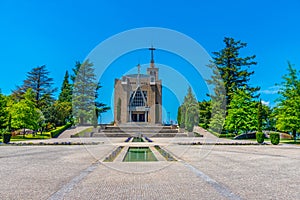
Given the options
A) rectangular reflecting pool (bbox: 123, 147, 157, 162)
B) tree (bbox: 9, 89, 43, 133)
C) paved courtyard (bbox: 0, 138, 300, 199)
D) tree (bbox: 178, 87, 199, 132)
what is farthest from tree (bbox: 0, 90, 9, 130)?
tree (bbox: 178, 87, 199, 132)

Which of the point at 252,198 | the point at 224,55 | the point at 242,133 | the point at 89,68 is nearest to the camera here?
the point at 252,198

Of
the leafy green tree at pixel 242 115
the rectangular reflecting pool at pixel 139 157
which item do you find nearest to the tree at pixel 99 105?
the leafy green tree at pixel 242 115

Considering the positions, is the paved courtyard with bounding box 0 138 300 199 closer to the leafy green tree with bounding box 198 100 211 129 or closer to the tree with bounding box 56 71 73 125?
the leafy green tree with bounding box 198 100 211 129

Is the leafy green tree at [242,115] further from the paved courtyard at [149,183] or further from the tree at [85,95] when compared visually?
the paved courtyard at [149,183]

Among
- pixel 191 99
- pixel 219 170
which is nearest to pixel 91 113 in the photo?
pixel 191 99

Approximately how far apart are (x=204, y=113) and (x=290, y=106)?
13.8 meters

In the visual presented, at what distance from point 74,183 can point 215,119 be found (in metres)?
29.1

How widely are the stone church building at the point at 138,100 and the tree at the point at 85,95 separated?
4.53 meters

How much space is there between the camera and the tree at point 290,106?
2444 cm

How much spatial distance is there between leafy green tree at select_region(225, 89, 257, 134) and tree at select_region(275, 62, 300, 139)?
2706mm

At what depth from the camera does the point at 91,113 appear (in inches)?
1570

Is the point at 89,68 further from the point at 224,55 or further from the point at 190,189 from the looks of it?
the point at 190,189

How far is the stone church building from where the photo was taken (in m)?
44.4

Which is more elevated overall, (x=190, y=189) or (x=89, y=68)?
(x=89, y=68)
